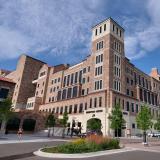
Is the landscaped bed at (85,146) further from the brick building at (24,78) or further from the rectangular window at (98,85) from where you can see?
the brick building at (24,78)

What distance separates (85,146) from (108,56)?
39374mm

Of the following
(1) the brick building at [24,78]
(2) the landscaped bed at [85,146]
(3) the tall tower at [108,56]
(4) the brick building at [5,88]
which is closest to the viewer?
(2) the landscaped bed at [85,146]

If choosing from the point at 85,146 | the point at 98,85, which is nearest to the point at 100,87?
the point at 98,85

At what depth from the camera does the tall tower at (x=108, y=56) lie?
51.6 metres

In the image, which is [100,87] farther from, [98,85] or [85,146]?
[85,146]

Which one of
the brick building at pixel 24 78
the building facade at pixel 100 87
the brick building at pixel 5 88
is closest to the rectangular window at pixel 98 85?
the building facade at pixel 100 87

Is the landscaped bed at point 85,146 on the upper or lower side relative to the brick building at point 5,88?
lower

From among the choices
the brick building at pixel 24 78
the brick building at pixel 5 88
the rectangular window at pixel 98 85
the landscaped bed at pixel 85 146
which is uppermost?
the brick building at pixel 24 78

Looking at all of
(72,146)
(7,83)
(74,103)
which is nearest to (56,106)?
(74,103)

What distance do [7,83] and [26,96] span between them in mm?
41114

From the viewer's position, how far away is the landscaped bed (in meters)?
15.5

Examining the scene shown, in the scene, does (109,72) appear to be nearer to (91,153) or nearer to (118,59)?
(118,59)

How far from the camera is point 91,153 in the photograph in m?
15.5

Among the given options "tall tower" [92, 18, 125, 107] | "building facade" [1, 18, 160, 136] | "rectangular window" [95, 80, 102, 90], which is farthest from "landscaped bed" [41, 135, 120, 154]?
"rectangular window" [95, 80, 102, 90]
